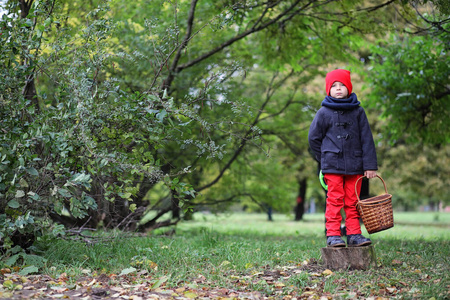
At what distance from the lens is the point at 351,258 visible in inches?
154

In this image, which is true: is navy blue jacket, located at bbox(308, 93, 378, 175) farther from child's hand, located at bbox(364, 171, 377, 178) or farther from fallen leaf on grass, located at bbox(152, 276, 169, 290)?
fallen leaf on grass, located at bbox(152, 276, 169, 290)

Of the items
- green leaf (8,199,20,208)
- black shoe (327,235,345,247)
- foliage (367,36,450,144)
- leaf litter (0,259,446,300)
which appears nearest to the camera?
leaf litter (0,259,446,300)

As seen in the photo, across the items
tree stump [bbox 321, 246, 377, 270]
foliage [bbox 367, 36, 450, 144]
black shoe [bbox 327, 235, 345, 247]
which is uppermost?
foliage [bbox 367, 36, 450, 144]

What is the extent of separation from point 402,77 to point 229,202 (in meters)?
4.58

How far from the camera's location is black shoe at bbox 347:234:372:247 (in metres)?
3.95

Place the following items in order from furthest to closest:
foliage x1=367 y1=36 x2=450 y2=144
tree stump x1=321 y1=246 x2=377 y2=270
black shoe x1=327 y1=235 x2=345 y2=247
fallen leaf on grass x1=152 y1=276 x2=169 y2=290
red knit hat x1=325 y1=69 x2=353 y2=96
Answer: foliage x1=367 y1=36 x2=450 y2=144 → red knit hat x1=325 y1=69 x2=353 y2=96 → black shoe x1=327 y1=235 x2=345 y2=247 → tree stump x1=321 y1=246 x2=377 y2=270 → fallen leaf on grass x1=152 y1=276 x2=169 y2=290

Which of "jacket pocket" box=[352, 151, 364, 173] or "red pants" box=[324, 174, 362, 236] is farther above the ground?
"jacket pocket" box=[352, 151, 364, 173]

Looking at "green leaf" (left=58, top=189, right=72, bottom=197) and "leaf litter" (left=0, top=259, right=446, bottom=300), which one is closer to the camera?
"leaf litter" (left=0, top=259, right=446, bottom=300)

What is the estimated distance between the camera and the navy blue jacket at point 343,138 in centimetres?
402

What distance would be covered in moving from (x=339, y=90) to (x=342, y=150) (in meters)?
0.62

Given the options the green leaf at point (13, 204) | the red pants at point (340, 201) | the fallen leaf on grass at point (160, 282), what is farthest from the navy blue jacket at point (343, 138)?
the green leaf at point (13, 204)

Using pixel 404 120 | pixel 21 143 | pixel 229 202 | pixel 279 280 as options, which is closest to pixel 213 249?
pixel 279 280

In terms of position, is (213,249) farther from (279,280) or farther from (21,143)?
(21,143)

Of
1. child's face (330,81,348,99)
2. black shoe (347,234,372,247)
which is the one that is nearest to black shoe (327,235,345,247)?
black shoe (347,234,372,247)
